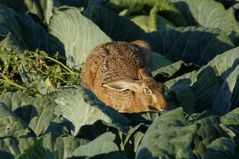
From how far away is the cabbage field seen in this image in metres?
5.59

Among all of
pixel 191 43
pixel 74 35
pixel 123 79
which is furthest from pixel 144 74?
pixel 191 43

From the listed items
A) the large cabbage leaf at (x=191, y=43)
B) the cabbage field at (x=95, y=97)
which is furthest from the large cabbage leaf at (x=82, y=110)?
the large cabbage leaf at (x=191, y=43)

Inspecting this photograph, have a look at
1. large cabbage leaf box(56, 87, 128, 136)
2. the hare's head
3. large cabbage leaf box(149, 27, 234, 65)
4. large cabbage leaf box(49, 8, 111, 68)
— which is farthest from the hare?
large cabbage leaf box(149, 27, 234, 65)

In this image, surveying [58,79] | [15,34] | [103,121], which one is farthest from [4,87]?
[103,121]

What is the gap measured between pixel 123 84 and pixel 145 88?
11.1 inches

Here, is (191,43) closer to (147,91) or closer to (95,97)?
(147,91)

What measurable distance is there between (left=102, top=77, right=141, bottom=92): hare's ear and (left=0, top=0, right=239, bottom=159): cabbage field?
37 cm

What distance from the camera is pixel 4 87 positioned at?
27.4 feet

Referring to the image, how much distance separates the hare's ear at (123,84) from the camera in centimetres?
788

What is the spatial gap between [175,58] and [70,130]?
3816mm

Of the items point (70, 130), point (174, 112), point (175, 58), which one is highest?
point (174, 112)

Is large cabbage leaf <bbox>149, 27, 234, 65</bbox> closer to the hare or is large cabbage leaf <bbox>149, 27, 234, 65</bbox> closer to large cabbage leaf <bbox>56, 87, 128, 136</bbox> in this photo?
the hare

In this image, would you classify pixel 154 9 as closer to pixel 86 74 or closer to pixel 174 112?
pixel 86 74

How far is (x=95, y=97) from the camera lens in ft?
21.6
